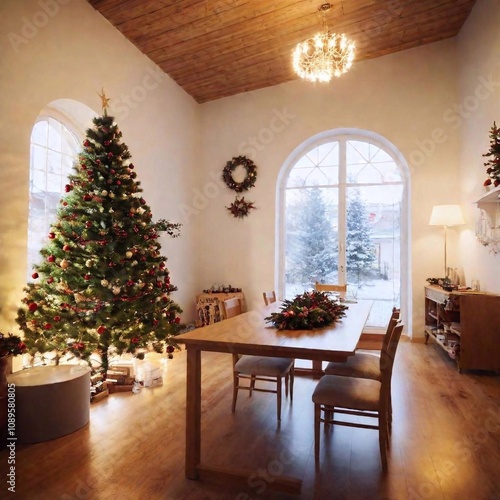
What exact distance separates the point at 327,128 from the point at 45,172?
3853mm

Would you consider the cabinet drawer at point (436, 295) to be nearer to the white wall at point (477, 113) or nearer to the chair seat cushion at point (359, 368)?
the white wall at point (477, 113)

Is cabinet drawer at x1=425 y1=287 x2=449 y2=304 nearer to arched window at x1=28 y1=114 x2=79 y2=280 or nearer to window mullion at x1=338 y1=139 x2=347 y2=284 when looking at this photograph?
window mullion at x1=338 y1=139 x2=347 y2=284

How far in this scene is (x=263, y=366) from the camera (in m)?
2.57

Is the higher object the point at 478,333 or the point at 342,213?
the point at 342,213

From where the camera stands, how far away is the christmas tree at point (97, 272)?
10.3ft

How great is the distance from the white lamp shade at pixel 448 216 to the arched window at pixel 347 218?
78cm

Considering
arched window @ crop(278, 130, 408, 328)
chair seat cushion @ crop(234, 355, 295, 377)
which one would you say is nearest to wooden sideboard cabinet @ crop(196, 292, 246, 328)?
arched window @ crop(278, 130, 408, 328)

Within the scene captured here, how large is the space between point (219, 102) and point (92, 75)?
8.34ft

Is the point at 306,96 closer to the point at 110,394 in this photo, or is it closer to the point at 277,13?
the point at 277,13

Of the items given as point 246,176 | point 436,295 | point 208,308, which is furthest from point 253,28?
point 436,295

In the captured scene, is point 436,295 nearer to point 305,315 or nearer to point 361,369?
point 361,369

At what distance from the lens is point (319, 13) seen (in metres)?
4.29

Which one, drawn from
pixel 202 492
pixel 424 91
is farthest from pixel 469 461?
pixel 424 91

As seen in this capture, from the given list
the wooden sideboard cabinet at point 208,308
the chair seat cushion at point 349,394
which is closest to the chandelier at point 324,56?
the chair seat cushion at point 349,394
